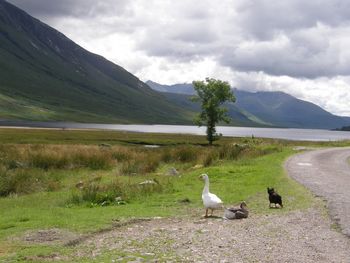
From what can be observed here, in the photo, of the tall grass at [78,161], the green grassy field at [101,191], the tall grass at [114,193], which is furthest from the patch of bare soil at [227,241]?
the tall grass at [78,161]

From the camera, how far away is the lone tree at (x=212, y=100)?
90.6 m

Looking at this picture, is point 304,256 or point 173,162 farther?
point 173,162

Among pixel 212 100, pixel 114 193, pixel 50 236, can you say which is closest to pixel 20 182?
pixel 114 193

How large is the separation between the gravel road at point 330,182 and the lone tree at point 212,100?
52.8 meters

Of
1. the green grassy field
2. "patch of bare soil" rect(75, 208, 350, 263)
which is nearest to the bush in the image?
the green grassy field

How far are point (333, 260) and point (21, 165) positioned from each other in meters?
28.4

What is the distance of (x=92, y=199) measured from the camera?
2206cm

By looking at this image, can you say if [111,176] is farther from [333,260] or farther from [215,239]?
[333,260]

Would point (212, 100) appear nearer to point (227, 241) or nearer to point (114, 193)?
point (114, 193)

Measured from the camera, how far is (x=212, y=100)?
90625mm

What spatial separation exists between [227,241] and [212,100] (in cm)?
7885

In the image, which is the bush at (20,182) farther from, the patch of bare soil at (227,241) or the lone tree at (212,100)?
the lone tree at (212,100)

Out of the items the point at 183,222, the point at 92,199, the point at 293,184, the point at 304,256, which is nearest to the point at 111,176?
the point at 92,199

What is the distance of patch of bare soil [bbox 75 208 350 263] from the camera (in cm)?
1097
